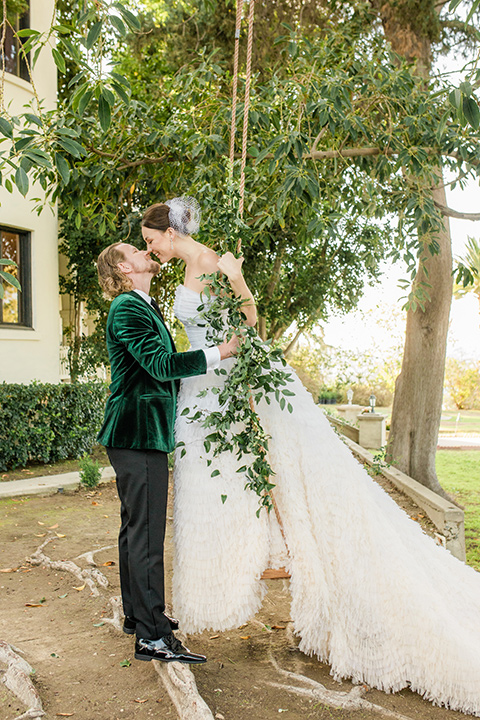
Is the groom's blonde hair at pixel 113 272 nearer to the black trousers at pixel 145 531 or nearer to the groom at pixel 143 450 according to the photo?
the groom at pixel 143 450

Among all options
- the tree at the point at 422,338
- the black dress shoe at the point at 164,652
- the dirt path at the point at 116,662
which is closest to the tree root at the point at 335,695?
the dirt path at the point at 116,662

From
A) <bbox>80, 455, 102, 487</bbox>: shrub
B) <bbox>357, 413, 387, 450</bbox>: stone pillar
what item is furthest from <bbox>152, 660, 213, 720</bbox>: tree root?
<bbox>357, 413, 387, 450</bbox>: stone pillar

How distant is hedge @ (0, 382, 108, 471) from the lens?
8336mm

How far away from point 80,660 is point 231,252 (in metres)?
2.24

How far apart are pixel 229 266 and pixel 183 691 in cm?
186

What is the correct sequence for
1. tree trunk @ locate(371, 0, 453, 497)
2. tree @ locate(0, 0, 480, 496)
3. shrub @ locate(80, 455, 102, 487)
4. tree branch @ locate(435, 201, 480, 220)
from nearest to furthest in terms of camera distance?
tree @ locate(0, 0, 480, 496), tree branch @ locate(435, 201, 480, 220), shrub @ locate(80, 455, 102, 487), tree trunk @ locate(371, 0, 453, 497)

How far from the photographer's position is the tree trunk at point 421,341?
8.48 metres

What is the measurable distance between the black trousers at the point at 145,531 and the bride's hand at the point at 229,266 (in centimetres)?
89

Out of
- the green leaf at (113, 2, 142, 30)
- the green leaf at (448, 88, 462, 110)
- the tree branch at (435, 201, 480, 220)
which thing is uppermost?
the tree branch at (435, 201, 480, 220)

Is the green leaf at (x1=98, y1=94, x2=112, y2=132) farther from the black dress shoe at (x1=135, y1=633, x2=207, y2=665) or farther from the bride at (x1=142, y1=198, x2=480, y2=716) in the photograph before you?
the black dress shoe at (x1=135, y1=633, x2=207, y2=665)

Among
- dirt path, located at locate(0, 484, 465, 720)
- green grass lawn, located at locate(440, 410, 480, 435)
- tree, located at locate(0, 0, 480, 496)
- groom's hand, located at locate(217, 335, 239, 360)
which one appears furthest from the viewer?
green grass lawn, located at locate(440, 410, 480, 435)

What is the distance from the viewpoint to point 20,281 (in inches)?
387

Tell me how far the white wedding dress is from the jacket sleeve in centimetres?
28

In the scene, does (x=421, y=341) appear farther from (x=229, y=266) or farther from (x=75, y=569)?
(x=229, y=266)
